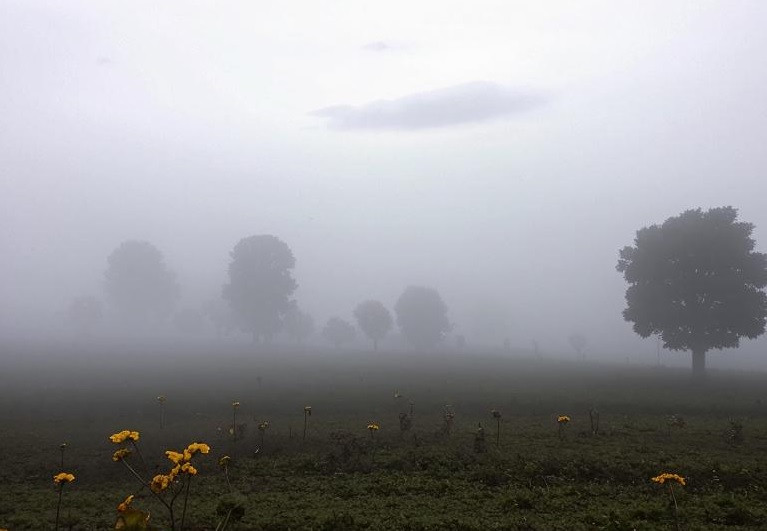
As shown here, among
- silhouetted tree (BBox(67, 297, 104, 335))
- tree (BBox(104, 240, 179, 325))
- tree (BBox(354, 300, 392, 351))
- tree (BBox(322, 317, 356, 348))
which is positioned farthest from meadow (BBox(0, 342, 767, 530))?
silhouetted tree (BBox(67, 297, 104, 335))

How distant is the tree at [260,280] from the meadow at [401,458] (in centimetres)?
5578

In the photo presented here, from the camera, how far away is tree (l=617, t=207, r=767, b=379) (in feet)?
147

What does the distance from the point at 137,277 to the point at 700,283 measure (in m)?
121

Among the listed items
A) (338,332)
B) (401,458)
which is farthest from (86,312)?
(401,458)

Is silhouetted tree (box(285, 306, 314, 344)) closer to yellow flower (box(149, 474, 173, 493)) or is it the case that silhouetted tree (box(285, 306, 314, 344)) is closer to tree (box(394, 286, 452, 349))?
tree (box(394, 286, 452, 349))

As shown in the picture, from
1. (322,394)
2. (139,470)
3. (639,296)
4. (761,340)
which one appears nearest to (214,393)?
(322,394)

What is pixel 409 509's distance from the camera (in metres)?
13.6

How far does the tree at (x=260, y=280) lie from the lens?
95250mm

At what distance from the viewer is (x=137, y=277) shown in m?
123

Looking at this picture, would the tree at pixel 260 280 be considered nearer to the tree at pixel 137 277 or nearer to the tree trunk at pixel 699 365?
the tree at pixel 137 277

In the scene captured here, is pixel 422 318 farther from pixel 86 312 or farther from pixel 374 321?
pixel 86 312

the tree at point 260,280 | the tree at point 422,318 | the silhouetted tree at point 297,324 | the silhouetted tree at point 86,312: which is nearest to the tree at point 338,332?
the silhouetted tree at point 297,324

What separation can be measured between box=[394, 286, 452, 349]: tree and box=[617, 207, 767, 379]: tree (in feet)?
216

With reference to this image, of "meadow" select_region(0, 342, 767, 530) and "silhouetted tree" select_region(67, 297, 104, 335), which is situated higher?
"silhouetted tree" select_region(67, 297, 104, 335)
